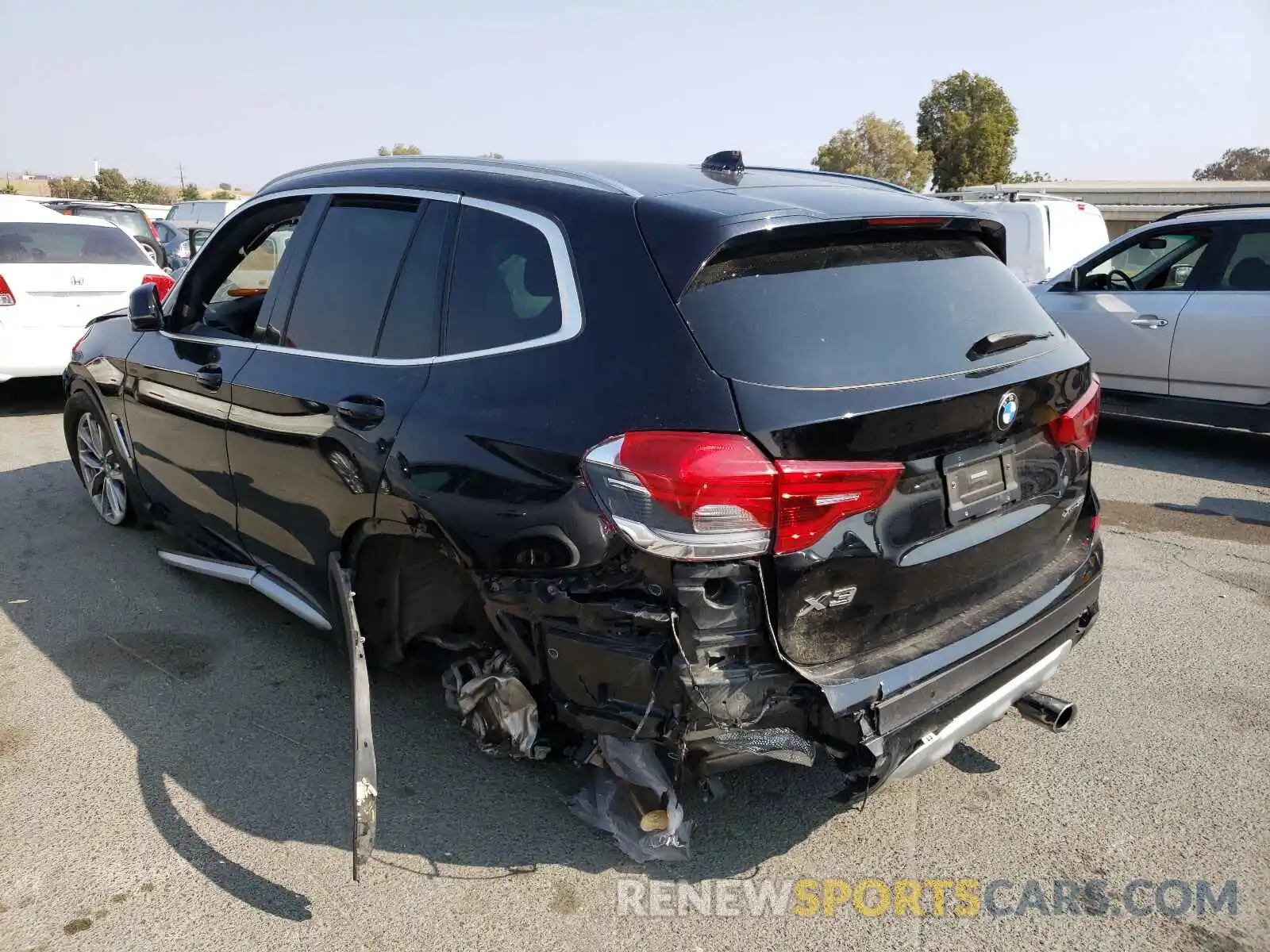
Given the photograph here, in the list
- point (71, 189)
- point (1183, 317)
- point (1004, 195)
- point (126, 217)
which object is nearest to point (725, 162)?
point (1183, 317)

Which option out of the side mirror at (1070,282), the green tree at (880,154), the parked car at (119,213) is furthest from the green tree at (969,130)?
the side mirror at (1070,282)

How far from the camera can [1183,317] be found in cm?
741

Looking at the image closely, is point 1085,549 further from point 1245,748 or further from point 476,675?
point 476,675

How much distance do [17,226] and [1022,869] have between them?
9.56 m

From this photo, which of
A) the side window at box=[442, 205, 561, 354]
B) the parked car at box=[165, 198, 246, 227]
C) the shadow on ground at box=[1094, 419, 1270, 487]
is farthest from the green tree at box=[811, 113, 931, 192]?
the side window at box=[442, 205, 561, 354]

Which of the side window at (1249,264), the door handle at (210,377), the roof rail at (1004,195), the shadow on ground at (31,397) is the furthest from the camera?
the roof rail at (1004,195)

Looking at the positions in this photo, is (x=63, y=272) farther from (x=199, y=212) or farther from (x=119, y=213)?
(x=199, y=212)

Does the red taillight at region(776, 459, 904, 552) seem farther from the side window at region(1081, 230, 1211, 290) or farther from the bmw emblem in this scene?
the side window at region(1081, 230, 1211, 290)

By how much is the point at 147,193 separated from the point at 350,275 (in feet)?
265

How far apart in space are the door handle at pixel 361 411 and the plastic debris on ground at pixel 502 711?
2.71 feet

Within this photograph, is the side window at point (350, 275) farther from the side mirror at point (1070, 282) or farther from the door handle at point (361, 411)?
the side mirror at point (1070, 282)

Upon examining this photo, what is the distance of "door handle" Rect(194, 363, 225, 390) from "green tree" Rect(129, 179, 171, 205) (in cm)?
7430

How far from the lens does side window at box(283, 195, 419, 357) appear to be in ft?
10.6

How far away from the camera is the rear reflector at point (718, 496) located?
2.24m
